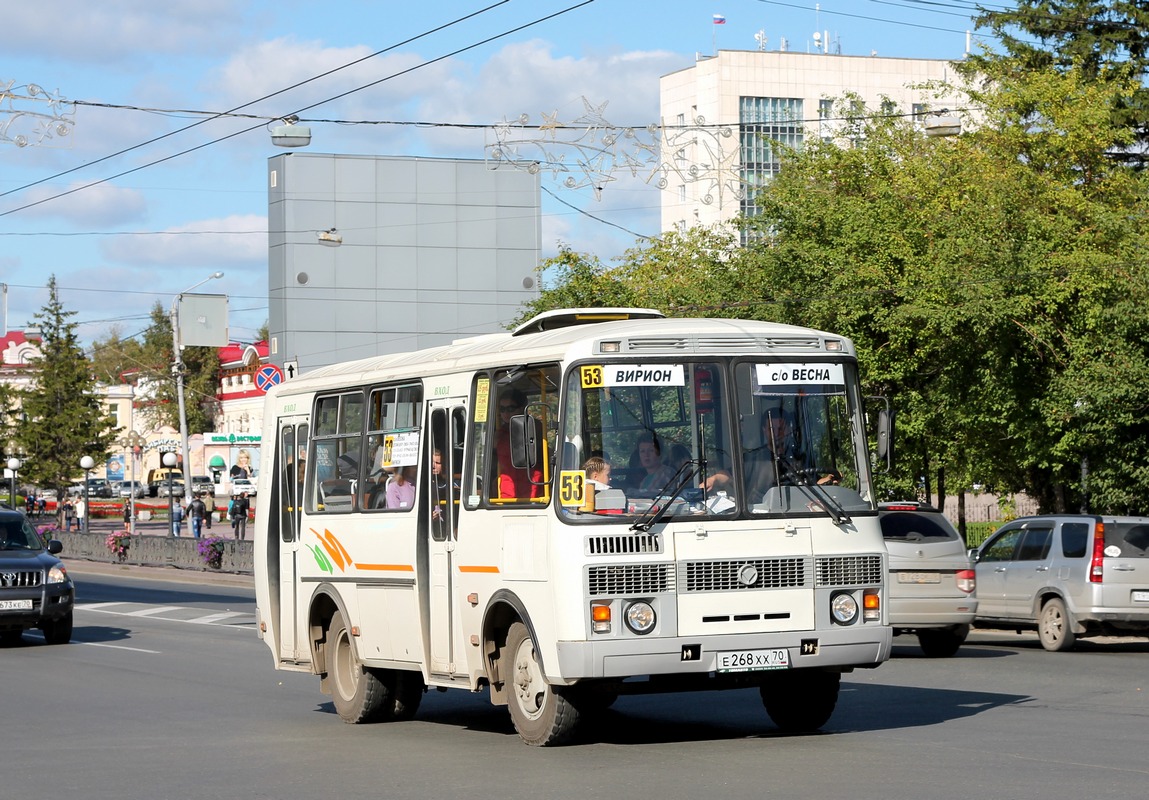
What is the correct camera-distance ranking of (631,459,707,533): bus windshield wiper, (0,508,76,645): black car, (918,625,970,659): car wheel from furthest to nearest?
(0,508,76,645): black car < (918,625,970,659): car wheel < (631,459,707,533): bus windshield wiper

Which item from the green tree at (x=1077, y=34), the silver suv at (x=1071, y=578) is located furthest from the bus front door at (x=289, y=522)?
the green tree at (x=1077, y=34)

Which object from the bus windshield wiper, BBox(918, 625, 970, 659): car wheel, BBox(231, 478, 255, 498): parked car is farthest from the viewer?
BBox(231, 478, 255, 498): parked car

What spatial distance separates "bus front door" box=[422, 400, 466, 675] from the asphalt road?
0.75 m

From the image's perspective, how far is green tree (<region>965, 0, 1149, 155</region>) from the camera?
44.2 meters

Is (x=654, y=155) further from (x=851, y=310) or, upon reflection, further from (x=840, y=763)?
(x=840, y=763)

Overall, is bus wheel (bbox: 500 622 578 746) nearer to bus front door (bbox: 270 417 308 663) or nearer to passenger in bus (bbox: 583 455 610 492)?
passenger in bus (bbox: 583 455 610 492)

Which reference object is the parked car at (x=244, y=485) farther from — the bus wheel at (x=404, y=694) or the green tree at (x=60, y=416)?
the bus wheel at (x=404, y=694)

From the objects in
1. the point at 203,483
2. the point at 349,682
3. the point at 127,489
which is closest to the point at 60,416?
the point at 203,483

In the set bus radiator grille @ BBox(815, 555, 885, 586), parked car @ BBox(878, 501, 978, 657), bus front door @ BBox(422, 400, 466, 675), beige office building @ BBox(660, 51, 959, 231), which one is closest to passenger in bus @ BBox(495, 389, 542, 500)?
bus front door @ BBox(422, 400, 466, 675)

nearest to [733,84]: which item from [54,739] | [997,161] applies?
[997,161]

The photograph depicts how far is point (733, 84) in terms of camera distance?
127 metres

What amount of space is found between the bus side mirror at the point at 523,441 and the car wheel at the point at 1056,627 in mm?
11641

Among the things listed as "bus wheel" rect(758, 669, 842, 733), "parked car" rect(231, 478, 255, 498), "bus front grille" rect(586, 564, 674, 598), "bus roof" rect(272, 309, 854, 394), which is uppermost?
"parked car" rect(231, 478, 255, 498)

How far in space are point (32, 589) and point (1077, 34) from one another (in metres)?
32.0
